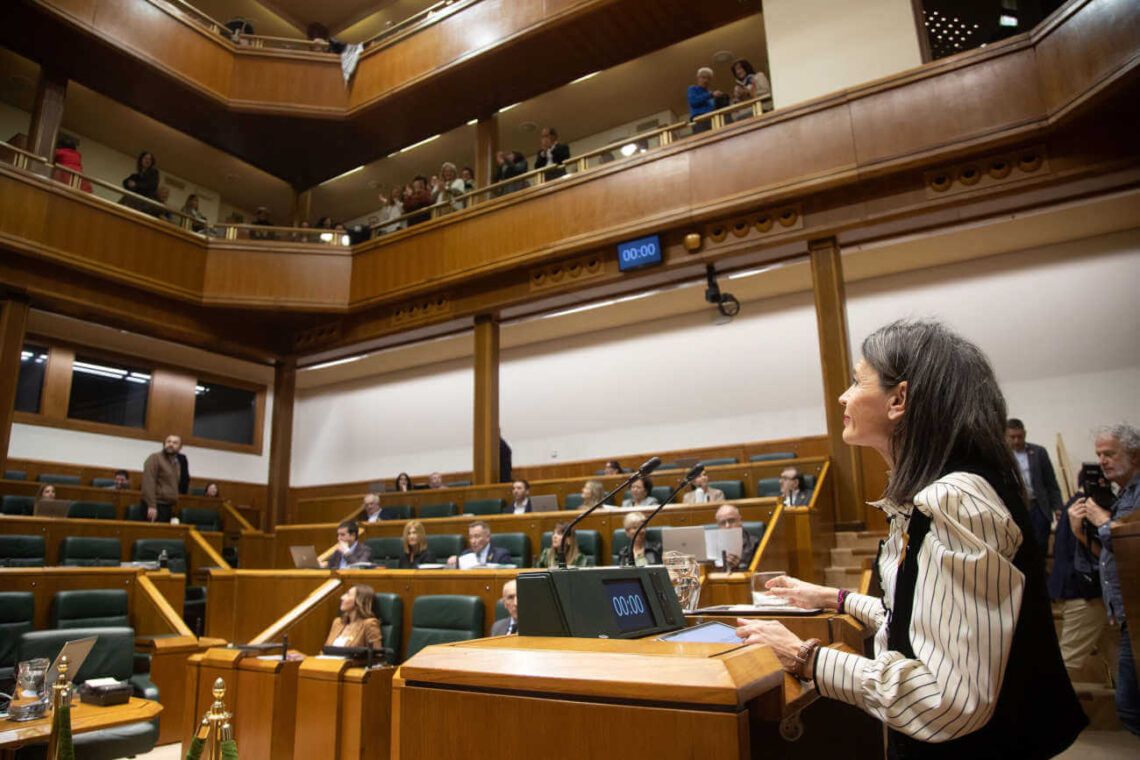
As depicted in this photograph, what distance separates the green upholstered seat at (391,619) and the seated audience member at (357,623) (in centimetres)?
6

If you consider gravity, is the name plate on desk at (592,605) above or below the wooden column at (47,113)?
below

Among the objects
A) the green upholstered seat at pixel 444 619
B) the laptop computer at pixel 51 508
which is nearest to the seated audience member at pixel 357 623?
the green upholstered seat at pixel 444 619

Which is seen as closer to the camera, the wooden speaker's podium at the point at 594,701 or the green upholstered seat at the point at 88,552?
the wooden speaker's podium at the point at 594,701

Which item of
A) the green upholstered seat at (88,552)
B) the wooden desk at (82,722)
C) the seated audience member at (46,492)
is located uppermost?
the seated audience member at (46,492)

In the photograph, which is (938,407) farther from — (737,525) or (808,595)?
(737,525)

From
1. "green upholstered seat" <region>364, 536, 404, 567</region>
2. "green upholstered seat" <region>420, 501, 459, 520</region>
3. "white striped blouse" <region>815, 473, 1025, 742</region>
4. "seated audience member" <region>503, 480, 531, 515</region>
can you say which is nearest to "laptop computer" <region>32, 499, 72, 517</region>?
A: "green upholstered seat" <region>364, 536, 404, 567</region>

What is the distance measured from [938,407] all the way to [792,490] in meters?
4.47

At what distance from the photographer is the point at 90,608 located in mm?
4137

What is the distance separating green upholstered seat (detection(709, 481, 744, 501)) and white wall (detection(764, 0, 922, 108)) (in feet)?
10.2

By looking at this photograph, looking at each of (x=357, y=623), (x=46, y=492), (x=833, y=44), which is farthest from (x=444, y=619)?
(x=833, y=44)

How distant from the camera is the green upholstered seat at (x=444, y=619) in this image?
363cm

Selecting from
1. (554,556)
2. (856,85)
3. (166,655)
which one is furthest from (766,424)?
(166,655)

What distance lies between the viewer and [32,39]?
7195 mm

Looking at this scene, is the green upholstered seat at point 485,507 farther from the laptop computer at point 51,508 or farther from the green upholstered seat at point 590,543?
the laptop computer at point 51,508
